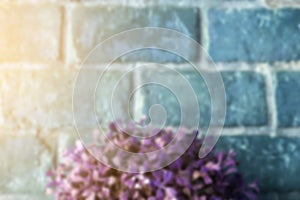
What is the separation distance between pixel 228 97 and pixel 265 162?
0.21 m

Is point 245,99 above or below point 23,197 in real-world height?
above

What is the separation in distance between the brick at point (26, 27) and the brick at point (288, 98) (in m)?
0.64

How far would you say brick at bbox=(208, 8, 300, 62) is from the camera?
138cm

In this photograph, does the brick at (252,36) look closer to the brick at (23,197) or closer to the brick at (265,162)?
the brick at (265,162)

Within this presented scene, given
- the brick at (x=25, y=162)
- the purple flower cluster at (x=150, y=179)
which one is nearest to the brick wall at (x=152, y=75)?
the brick at (x=25, y=162)

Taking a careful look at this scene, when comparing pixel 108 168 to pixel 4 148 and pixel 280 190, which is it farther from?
pixel 280 190

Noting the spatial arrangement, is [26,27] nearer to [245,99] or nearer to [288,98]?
[245,99]

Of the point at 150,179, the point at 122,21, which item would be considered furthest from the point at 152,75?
the point at 150,179

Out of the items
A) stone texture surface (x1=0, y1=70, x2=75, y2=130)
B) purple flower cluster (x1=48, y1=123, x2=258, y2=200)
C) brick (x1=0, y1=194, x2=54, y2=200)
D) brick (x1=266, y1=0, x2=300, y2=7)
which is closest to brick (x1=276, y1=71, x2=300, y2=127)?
brick (x1=266, y1=0, x2=300, y2=7)

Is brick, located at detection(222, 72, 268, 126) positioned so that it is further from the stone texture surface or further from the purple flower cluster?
the stone texture surface

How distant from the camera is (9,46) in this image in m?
1.38

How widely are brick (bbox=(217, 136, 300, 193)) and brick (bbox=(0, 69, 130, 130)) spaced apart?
13.3 inches

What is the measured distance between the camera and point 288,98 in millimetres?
1369

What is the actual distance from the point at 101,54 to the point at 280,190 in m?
0.62
